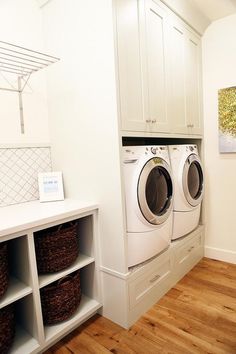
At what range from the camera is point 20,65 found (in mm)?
1808

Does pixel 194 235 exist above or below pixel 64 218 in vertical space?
below

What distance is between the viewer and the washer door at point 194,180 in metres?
2.16

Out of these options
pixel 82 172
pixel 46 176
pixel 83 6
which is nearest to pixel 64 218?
pixel 82 172

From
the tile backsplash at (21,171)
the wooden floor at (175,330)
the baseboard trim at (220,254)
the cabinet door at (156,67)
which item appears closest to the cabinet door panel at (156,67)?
the cabinet door at (156,67)

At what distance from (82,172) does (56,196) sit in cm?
30

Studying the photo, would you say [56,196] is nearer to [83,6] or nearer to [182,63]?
[83,6]

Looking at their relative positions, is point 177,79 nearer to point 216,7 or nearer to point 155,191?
point 216,7

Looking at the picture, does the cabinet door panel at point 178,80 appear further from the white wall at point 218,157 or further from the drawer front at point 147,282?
the drawer front at point 147,282

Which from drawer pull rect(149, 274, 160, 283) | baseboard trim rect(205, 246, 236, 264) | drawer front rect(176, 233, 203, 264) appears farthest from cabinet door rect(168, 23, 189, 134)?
baseboard trim rect(205, 246, 236, 264)

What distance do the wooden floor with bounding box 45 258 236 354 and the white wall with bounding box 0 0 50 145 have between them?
1.44 meters

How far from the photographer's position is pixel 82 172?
1767mm

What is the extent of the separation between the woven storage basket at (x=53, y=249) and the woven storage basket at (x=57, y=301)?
0.12 metres

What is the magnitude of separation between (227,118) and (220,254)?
138 centimetres

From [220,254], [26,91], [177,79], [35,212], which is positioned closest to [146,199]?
[35,212]
